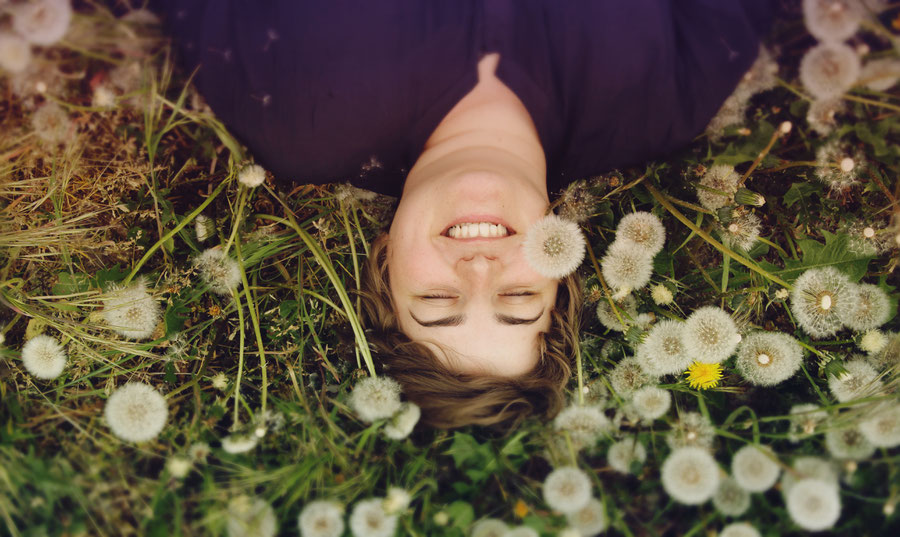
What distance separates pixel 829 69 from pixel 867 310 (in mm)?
1051

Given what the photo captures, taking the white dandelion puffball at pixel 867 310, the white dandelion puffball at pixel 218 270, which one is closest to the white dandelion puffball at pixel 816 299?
the white dandelion puffball at pixel 867 310

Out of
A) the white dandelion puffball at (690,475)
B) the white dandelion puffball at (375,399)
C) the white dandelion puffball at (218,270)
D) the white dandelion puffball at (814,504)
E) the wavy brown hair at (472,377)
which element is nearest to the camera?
the white dandelion puffball at (814,504)

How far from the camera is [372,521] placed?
7.09 ft

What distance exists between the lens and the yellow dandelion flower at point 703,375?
2732mm

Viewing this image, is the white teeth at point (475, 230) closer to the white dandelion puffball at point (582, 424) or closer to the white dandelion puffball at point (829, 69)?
the white dandelion puffball at point (582, 424)

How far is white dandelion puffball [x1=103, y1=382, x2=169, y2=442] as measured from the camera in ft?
7.61

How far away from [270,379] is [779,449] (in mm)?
2263

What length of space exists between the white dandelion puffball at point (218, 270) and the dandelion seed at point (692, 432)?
2.00 meters

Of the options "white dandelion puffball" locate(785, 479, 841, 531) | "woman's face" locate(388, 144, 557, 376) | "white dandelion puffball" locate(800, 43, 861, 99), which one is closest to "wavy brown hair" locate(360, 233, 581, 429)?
"woman's face" locate(388, 144, 557, 376)

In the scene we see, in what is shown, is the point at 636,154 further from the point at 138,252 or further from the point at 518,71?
the point at 138,252

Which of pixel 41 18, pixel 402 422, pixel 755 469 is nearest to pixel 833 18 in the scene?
pixel 755 469

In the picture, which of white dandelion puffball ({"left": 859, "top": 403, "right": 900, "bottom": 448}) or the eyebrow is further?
the eyebrow

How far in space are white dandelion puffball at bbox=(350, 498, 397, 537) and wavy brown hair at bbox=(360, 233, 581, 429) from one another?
48 cm

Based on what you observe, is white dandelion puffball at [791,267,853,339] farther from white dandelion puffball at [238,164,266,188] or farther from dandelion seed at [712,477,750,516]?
white dandelion puffball at [238,164,266,188]
